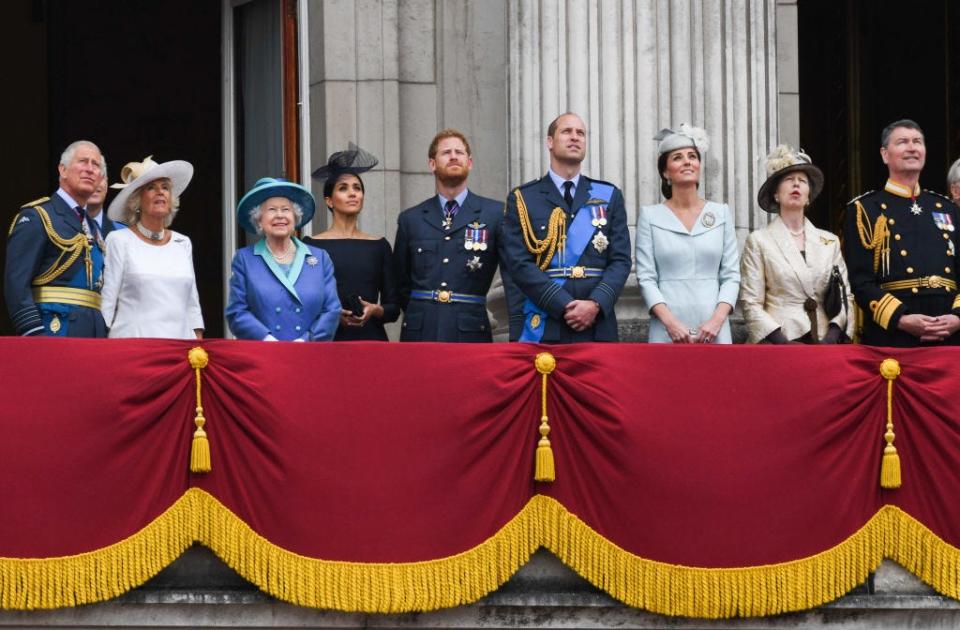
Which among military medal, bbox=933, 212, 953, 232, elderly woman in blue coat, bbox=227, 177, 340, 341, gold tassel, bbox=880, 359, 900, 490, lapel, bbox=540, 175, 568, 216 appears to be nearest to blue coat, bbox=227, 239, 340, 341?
elderly woman in blue coat, bbox=227, 177, 340, 341

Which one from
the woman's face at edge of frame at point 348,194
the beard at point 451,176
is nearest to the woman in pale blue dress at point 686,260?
the beard at point 451,176

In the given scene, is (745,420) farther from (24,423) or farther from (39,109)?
(39,109)

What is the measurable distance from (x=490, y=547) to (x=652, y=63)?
3.73 meters

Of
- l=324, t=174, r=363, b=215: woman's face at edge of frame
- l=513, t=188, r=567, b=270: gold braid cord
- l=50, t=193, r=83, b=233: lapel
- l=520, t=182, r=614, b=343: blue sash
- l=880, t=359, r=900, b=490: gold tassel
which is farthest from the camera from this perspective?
l=324, t=174, r=363, b=215: woman's face at edge of frame

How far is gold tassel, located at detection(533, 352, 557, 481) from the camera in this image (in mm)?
9859

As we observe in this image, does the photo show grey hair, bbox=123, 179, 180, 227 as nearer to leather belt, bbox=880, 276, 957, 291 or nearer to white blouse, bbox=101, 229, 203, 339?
white blouse, bbox=101, 229, 203, 339

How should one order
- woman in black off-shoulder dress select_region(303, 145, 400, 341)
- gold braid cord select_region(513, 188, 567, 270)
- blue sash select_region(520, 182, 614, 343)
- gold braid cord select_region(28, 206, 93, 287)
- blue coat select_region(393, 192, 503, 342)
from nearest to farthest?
gold braid cord select_region(28, 206, 93, 287) < blue sash select_region(520, 182, 614, 343) < gold braid cord select_region(513, 188, 567, 270) < blue coat select_region(393, 192, 503, 342) < woman in black off-shoulder dress select_region(303, 145, 400, 341)

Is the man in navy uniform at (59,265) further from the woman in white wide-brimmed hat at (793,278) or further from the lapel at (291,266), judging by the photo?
the woman in white wide-brimmed hat at (793,278)

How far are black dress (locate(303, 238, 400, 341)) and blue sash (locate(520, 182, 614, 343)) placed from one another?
897 mm

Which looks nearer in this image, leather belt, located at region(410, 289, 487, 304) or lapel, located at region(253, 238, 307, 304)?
lapel, located at region(253, 238, 307, 304)

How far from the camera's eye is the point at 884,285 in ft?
37.0

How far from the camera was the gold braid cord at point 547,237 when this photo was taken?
1094 centimetres

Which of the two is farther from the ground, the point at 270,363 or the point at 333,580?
the point at 270,363

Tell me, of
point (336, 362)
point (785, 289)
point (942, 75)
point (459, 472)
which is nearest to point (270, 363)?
point (336, 362)
